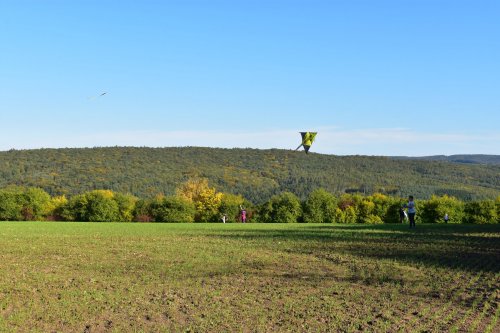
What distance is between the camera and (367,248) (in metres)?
23.7

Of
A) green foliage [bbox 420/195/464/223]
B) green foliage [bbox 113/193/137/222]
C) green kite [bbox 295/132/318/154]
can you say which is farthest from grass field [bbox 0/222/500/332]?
green foliage [bbox 113/193/137/222]

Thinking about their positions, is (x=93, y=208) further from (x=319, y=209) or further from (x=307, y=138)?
(x=307, y=138)

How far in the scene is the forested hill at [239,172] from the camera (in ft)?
446

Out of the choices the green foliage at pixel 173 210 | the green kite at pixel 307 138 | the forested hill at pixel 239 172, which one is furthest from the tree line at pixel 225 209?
the forested hill at pixel 239 172

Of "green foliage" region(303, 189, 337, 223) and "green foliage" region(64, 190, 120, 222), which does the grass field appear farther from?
"green foliage" region(64, 190, 120, 222)

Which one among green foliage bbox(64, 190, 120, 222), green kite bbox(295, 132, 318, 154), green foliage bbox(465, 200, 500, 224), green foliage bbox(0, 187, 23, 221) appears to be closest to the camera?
green kite bbox(295, 132, 318, 154)

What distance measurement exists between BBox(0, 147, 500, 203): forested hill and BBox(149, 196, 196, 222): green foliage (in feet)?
189

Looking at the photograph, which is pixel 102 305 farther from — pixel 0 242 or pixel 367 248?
pixel 0 242

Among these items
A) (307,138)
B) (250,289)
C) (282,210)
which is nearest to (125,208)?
(282,210)

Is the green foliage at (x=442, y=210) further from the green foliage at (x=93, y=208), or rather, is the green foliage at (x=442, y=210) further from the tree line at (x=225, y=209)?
the green foliage at (x=93, y=208)

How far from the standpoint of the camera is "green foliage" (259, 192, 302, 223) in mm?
66562

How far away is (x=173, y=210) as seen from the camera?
6694 cm

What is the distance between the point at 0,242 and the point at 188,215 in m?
40.3

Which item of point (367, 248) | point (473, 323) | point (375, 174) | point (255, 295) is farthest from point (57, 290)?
point (375, 174)
